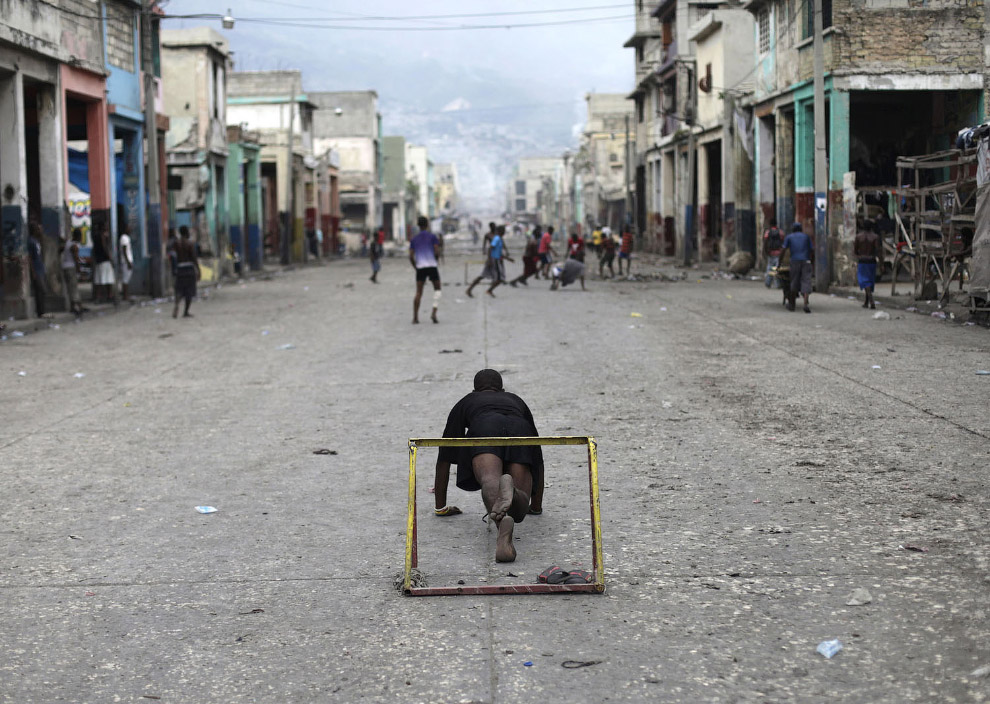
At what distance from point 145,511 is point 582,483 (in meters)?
2.68

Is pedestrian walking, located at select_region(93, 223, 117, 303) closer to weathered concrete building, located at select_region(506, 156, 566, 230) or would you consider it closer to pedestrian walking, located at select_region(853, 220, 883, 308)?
pedestrian walking, located at select_region(853, 220, 883, 308)

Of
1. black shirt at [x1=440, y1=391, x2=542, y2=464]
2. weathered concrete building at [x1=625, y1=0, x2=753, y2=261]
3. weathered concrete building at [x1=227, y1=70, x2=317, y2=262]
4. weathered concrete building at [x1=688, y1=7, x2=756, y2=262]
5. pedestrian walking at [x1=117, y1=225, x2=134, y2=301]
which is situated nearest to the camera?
black shirt at [x1=440, y1=391, x2=542, y2=464]

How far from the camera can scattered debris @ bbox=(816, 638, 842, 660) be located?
4.36m

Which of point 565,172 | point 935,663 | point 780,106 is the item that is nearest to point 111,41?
point 780,106

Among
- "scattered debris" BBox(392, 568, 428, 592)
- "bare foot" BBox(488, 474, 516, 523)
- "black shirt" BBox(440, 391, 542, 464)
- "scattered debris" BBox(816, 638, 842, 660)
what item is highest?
"black shirt" BBox(440, 391, 542, 464)

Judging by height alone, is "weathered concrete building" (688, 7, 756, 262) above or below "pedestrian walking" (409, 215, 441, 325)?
above

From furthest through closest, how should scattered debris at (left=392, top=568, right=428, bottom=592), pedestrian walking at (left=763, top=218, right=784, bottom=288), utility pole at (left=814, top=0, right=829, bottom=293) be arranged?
pedestrian walking at (left=763, top=218, right=784, bottom=288), utility pole at (left=814, top=0, right=829, bottom=293), scattered debris at (left=392, top=568, right=428, bottom=592)

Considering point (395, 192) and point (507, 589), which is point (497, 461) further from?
point (395, 192)


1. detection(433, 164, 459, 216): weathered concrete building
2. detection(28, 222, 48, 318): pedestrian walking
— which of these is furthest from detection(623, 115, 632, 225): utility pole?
detection(433, 164, 459, 216): weathered concrete building

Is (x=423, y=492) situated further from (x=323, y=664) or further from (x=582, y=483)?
(x=323, y=664)

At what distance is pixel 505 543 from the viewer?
5.54m

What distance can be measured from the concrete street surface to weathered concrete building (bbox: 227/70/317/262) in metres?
36.4

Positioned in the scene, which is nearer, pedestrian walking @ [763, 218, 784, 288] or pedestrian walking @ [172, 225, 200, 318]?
pedestrian walking @ [172, 225, 200, 318]

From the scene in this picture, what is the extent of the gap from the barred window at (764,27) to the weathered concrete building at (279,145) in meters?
20.6
